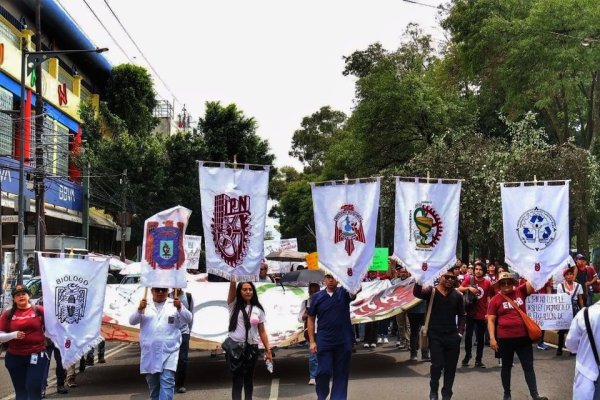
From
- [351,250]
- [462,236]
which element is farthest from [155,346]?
[462,236]

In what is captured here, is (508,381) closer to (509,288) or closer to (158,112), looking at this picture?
(509,288)

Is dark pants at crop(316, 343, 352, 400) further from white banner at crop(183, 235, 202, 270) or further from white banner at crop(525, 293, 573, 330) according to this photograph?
white banner at crop(183, 235, 202, 270)

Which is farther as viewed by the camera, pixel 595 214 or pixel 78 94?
pixel 78 94

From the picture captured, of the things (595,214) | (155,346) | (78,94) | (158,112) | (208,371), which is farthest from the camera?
(158,112)

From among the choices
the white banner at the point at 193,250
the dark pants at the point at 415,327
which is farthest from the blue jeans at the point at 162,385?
the white banner at the point at 193,250

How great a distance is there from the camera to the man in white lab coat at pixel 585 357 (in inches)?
225

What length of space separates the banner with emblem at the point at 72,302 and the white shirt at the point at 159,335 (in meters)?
1.15

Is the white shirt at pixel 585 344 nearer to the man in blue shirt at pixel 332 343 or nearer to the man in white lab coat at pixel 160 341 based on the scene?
the man in blue shirt at pixel 332 343

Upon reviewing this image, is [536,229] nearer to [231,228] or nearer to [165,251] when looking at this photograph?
[231,228]

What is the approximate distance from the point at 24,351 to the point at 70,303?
3.52 ft

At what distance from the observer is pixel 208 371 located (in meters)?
13.1

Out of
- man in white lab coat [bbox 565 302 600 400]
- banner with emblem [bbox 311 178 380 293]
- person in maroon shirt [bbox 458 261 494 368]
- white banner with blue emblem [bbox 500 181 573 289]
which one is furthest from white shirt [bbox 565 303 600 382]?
person in maroon shirt [bbox 458 261 494 368]

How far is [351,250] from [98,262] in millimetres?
3103

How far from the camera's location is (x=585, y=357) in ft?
19.0
